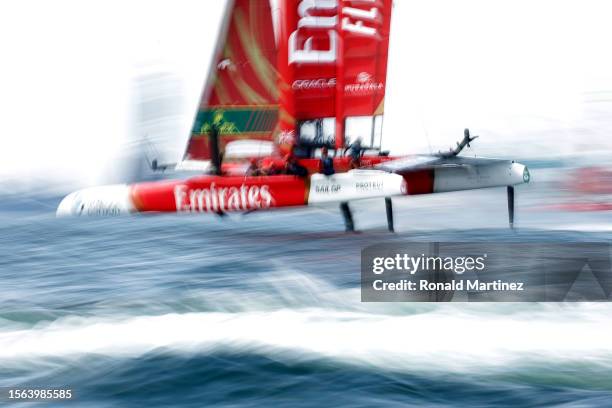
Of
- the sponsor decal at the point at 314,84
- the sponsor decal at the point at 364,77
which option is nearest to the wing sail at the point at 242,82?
the sponsor decal at the point at 314,84

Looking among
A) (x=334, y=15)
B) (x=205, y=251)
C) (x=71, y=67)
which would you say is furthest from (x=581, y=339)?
(x=71, y=67)

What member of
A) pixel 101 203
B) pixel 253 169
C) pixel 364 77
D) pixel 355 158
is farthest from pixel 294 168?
pixel 101 203

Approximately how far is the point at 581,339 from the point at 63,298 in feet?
11.8

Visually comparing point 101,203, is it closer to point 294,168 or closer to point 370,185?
point 294,168

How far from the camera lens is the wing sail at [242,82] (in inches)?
376

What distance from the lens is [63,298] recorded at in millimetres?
6516

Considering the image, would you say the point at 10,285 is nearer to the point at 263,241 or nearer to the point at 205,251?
the point at 205,251

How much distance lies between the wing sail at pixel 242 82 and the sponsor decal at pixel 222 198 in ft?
3.31

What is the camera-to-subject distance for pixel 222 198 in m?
8.80

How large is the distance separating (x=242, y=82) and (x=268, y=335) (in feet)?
15.7

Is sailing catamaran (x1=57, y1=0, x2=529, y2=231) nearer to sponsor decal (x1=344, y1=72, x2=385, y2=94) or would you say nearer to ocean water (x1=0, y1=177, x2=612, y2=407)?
sponsor decal (x1=344, y1=72, x2=385, y2=94)

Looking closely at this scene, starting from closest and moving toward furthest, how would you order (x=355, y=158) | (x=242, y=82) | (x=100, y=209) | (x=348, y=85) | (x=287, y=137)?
(x=355, y=158) → (x=100, y=209) → (x=287, y=137) → (x=348, y=85) → (x=242, y=82)

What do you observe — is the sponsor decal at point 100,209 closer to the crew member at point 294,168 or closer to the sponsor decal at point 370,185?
the crew member at point 294,168

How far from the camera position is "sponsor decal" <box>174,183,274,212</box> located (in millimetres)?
8695
